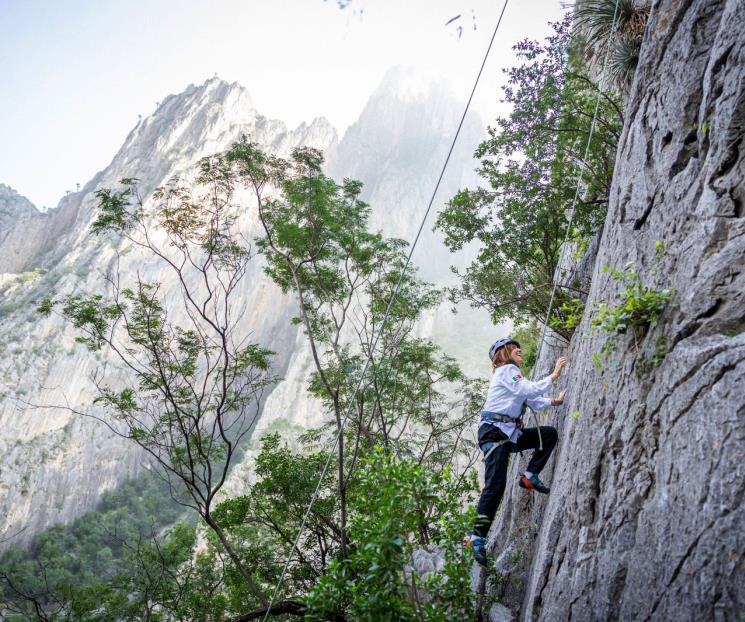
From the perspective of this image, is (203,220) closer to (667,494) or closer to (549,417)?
(549,417)

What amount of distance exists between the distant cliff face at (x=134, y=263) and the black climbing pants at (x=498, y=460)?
54.4ft

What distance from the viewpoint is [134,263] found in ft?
211

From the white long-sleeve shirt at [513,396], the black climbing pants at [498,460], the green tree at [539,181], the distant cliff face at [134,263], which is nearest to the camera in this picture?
the black climbing pants at [498,460]

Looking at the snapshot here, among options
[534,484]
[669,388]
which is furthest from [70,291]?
[669,388]

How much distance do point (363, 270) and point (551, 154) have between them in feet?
17.9

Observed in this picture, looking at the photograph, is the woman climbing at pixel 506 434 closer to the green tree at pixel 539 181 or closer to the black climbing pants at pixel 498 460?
the black climbing pants at pixel 498 460

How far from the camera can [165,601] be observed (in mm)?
12602

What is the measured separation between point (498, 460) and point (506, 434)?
26 cm

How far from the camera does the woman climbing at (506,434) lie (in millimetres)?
4395

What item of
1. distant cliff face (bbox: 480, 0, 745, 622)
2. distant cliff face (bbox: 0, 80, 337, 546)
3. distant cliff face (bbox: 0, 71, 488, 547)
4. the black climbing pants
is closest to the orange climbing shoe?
the black climbing pants

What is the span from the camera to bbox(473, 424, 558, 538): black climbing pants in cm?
436

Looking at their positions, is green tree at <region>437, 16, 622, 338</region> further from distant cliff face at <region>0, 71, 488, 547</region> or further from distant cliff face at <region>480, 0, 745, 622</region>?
distant cliff face at <region>0, 71, 488, 547</region>

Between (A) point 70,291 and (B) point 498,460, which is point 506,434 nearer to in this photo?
(B) point 498,460

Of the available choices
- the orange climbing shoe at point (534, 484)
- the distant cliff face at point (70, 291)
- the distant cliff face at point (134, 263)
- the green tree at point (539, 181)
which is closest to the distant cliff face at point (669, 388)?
the orange climbing shoe at point (534, 484)
